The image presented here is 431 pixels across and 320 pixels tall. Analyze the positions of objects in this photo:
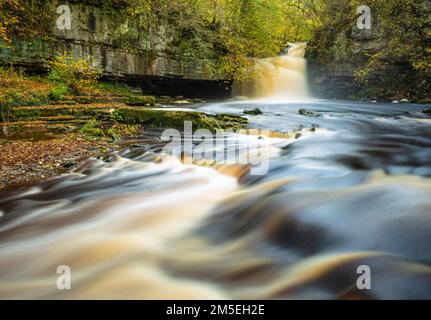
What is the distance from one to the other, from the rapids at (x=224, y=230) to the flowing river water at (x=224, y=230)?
0.01 meters

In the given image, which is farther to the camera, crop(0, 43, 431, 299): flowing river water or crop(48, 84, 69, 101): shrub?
crop(48, 84, 69, 101): shrub

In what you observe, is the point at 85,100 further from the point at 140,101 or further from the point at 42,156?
the point at 42,156

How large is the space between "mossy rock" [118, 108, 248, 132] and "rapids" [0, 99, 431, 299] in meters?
3.12

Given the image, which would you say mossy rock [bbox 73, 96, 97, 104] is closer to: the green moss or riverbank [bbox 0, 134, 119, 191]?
the green moss

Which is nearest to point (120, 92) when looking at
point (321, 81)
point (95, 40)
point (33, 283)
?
point (95, 40)

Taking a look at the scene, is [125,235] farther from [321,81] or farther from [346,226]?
[321,81]

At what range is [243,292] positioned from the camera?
7.21ft

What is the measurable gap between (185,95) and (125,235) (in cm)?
1636

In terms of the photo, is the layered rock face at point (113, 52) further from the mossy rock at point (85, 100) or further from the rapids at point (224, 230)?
the rapids at point (224, 230)

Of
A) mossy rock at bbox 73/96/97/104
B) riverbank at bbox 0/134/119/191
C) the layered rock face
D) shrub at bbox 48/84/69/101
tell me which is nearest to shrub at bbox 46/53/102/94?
the layered rock face

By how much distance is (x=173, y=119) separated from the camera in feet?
29.5

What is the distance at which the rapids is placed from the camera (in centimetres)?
228

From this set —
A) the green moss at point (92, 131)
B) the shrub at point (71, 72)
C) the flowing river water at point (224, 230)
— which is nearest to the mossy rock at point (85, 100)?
the shrub at point (71, 72)

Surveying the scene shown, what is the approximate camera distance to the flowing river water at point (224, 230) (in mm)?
2277
